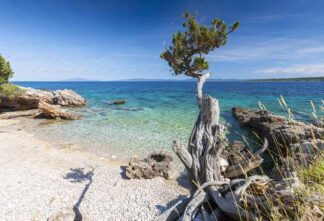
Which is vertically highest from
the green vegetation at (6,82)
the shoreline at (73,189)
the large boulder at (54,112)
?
the green vegetation at (6,82)

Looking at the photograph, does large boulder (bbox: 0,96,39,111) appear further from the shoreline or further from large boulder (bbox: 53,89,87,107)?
the shoreline

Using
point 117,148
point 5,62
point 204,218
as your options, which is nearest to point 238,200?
point 204,218

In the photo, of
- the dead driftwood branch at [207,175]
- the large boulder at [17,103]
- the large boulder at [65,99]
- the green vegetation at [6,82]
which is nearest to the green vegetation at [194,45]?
the dead driftwood branch at [207,175]

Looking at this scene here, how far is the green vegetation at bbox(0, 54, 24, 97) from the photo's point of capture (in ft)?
53.7

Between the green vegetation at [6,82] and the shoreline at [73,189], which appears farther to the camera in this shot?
→ the green vegetation at [6,82]

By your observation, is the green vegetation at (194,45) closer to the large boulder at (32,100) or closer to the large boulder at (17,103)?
the large boulder at (32,100)

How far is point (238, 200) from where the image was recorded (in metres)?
3.09

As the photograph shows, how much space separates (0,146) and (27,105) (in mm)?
16858

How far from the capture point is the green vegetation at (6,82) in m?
16.4

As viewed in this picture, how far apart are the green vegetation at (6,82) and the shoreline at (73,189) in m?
11.1

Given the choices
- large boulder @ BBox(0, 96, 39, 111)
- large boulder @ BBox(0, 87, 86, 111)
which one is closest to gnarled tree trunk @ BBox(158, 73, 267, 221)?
large boulder @ BBox(0, 87, 86, 111)

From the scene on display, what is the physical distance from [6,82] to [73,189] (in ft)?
70.8

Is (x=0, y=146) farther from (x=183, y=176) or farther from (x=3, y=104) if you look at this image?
(x=3, y=104)

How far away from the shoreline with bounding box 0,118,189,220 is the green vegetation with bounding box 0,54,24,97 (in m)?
11.1
